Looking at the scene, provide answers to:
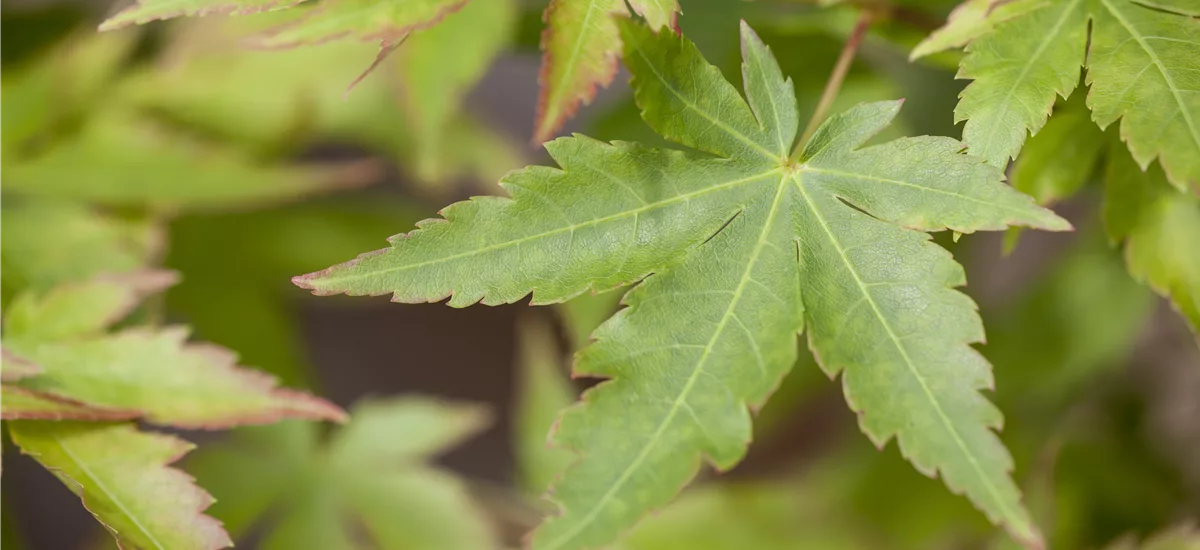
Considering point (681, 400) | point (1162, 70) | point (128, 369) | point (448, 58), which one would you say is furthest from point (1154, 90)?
point (128, 369)

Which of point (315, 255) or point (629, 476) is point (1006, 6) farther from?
point (315, 255)

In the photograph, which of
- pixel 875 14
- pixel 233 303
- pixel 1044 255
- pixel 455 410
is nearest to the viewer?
pixel 875 14

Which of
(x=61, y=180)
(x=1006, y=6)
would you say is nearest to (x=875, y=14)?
(x=1006, y=6)

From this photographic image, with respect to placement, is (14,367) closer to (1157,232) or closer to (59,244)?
(59,244)

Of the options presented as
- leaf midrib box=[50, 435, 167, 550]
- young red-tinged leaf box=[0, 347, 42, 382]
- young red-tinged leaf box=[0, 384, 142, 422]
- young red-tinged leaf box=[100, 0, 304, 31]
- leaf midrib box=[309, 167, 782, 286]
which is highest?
young red-tinged leaf box=[100, 0, 304, 31]

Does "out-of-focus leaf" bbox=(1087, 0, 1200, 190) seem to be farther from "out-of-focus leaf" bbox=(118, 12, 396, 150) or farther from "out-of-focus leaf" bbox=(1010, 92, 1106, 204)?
"out-of-focus leaf" bbox=(118, 12, 396, 150)

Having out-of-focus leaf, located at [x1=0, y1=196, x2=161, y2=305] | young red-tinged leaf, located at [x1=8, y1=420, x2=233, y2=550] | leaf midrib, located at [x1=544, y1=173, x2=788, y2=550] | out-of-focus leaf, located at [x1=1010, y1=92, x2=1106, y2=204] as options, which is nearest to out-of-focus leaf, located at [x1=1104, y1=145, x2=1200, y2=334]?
out-of-focus leaf, located at [x1=1010, y1=92, x2=1106, y2=204]
